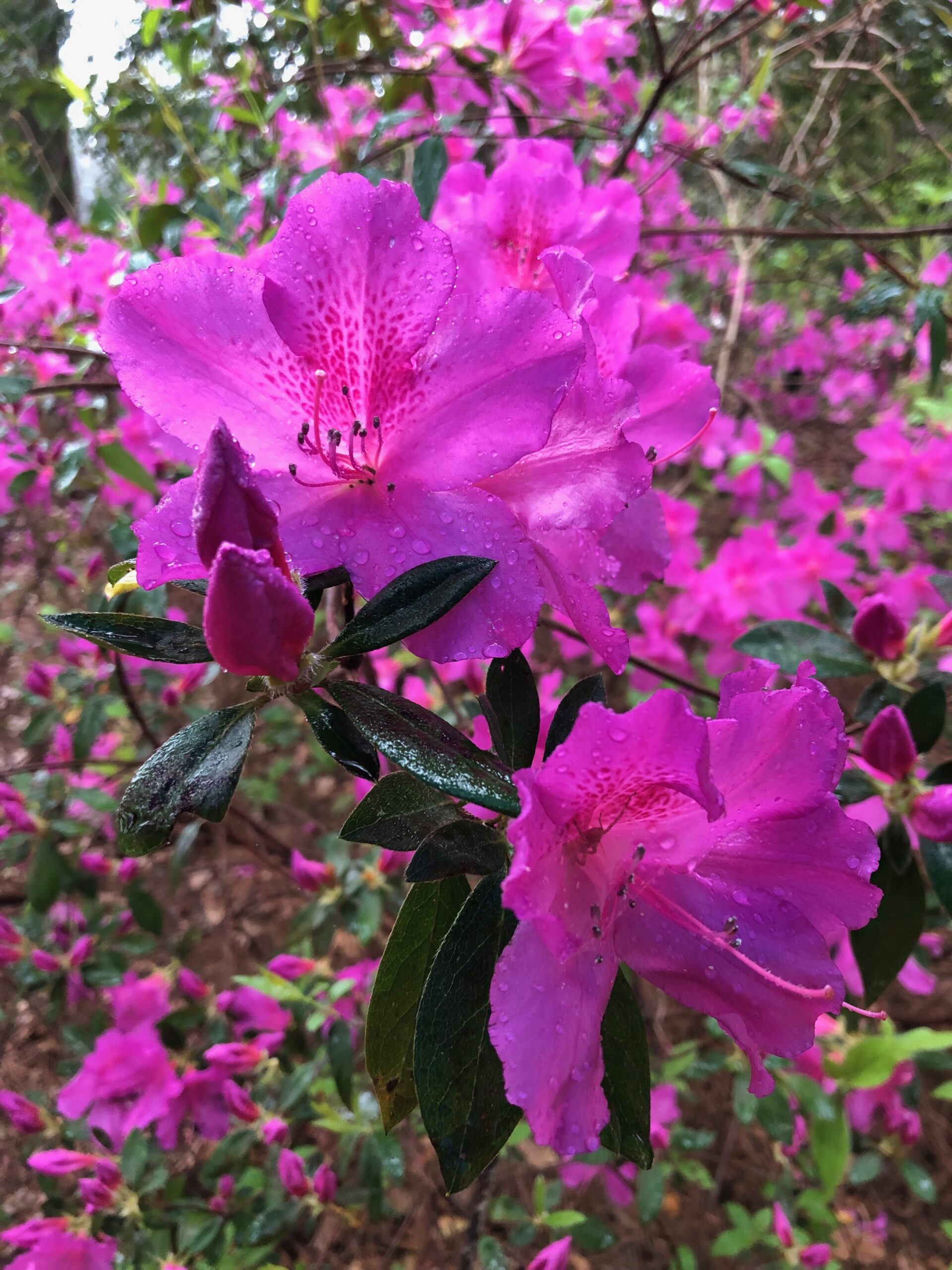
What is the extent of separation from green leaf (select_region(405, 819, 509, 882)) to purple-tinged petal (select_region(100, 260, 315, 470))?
0.84 ft

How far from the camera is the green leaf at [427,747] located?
42 centimetres

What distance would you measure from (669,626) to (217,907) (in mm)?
1820

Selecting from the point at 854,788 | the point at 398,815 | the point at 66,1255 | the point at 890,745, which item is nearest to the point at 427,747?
the point at 398,815

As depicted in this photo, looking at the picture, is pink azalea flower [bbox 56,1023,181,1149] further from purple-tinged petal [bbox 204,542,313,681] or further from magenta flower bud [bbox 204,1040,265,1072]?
purple-tinged petal [bbox 204,542,313,681]

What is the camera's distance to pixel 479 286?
2.25 feet

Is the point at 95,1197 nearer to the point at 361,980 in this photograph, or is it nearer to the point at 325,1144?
the point at 361,980

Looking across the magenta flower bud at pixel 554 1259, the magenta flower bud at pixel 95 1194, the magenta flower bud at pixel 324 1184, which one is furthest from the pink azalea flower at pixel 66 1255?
the magenta flower bud at pixel 554 1259

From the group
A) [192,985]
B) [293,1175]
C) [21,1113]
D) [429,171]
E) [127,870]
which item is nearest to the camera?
[429,171]

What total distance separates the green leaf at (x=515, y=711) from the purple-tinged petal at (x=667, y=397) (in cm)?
23

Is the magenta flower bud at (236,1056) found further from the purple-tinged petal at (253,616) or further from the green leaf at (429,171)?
the green leaf at (429,171)

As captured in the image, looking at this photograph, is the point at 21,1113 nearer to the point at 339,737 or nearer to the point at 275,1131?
the point at 275,1131

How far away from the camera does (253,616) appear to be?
39cm

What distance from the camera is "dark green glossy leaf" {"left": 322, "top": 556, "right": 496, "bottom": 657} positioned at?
45cm

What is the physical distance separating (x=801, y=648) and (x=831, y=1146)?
0.94m
